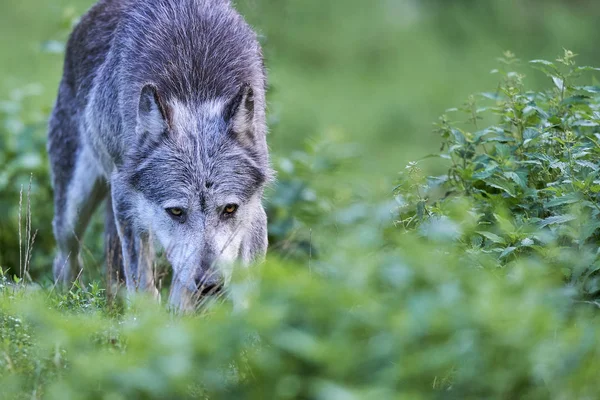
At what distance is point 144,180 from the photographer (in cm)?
571

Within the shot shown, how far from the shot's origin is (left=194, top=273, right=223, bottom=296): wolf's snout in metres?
4.93

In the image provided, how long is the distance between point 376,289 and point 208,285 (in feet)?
5.85

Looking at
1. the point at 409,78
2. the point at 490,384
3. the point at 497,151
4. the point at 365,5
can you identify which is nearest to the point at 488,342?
the point at 490,384

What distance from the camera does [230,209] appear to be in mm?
5547

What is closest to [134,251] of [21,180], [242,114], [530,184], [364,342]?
[242,114]

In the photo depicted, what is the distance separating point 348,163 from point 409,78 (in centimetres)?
920

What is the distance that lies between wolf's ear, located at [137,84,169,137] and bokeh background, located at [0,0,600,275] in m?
6.23

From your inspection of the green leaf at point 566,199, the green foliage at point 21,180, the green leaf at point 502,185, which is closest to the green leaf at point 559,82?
the green leaf at point 502,185

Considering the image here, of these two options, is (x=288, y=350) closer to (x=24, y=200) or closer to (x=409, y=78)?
(x=24, y=200)

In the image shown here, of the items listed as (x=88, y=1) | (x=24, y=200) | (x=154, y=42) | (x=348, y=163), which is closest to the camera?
(x=154, y=42)

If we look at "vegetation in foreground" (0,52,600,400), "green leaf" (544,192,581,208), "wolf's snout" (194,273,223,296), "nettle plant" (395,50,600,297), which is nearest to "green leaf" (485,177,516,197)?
"nettle plant" (395,50,600,297)

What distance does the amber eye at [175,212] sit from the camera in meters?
5.48

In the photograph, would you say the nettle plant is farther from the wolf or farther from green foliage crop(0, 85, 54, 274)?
green foliage crop(0, 85, 54, 274)

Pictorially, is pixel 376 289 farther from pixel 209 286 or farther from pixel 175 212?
pixel 175 212
